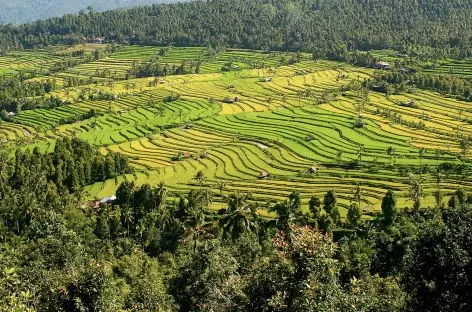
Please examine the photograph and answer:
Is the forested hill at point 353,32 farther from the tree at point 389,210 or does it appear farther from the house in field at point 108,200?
the house in field at point 108,200

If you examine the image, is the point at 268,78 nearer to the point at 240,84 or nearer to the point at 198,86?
the point at 240,84

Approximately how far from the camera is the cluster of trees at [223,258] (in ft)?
52.0

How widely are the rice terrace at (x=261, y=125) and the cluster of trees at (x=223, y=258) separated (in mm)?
7294

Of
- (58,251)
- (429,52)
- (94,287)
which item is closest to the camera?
(94,287)

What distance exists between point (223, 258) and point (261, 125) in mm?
69551

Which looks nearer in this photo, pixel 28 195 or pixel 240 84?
pixel 28 195

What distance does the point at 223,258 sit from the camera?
24562mm

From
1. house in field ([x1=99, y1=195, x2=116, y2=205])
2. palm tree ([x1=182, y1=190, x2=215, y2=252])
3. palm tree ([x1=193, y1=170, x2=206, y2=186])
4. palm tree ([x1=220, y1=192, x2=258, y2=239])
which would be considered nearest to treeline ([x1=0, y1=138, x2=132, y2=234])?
house in field ([x1=99, y1=195, x2=116, y2=205])

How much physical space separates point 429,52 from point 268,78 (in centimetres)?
4867

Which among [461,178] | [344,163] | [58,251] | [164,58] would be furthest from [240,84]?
[58,251]

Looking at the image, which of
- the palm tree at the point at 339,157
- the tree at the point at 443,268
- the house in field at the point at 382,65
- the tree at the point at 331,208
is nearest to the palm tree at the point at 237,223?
the tree at the point at 331,208

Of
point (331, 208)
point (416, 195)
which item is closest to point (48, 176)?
point (331, 208)

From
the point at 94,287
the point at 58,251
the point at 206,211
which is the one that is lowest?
the point at 206,211

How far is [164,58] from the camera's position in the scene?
170 meters
